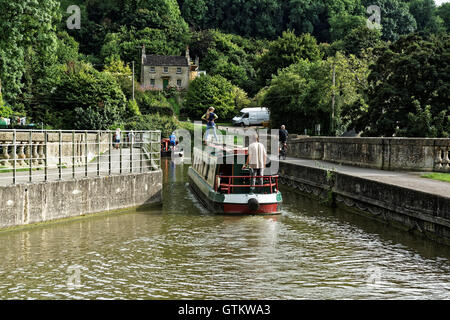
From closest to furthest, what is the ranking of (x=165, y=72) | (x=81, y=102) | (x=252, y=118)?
(x=81, y=102) → (x=252, y=118) → (x=165, y=72)

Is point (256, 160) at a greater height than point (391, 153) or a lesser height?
lesser

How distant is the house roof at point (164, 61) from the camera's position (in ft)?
342

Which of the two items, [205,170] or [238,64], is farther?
[238,64]

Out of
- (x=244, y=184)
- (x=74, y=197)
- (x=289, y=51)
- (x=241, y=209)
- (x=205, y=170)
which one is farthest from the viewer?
(x=289, y=51)

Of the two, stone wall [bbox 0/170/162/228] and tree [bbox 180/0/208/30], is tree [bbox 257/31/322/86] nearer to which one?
tree [bbox 180/0/208/30]

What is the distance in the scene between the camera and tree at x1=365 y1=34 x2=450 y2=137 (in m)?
27.9

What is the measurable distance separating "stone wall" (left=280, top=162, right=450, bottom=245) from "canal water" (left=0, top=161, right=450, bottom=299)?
15.0 inches

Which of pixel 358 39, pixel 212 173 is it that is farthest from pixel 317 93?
pixel 358 39

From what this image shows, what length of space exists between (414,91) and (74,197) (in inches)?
737

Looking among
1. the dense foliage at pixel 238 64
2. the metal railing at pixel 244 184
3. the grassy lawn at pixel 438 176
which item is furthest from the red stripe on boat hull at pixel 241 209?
the dense foliage at pixel 238 64

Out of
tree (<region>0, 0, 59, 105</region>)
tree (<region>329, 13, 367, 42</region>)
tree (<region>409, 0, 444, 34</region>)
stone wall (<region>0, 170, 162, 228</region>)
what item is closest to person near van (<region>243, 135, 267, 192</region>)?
stone wall (<region>0, 170, 162, 228</region>)

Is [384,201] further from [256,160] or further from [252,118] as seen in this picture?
[252,118]

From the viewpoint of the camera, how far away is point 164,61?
105000 millimetres
